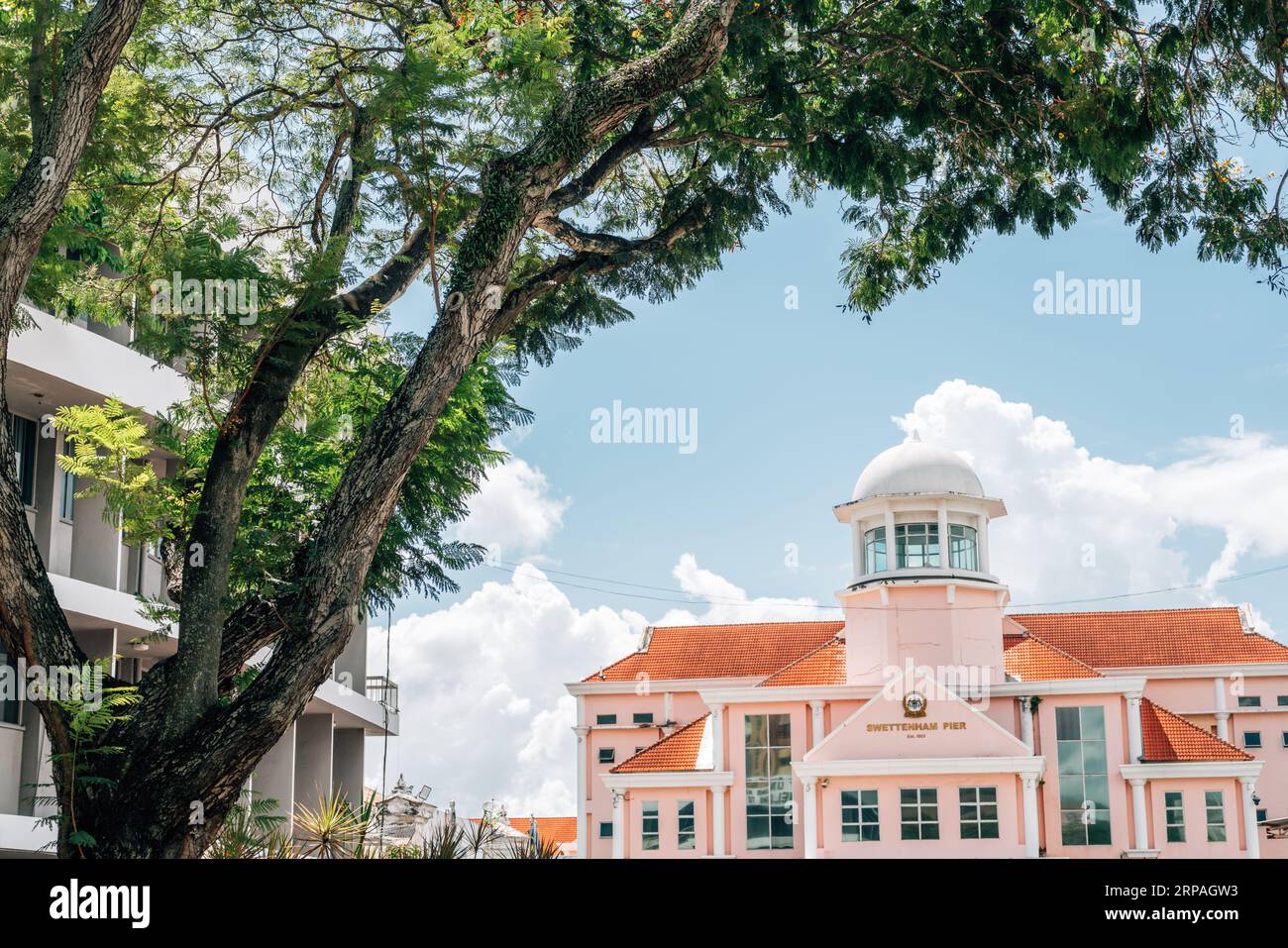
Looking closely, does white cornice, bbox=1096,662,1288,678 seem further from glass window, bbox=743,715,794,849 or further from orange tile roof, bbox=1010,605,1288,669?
glass window, bbox=743,715,794,849

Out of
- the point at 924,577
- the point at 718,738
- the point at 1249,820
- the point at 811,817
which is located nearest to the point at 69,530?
the point at 811,817

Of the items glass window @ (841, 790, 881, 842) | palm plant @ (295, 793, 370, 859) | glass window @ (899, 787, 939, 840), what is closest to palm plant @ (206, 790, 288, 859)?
palm plant @ (295, 793, 370, 859)

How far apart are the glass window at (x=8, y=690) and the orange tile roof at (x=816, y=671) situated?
79.1 ft

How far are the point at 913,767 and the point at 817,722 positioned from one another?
480cm

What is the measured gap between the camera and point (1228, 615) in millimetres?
49312

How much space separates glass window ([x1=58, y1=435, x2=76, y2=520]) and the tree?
18.1 feet

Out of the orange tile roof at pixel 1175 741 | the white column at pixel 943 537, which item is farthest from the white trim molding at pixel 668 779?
the orange tile roof at pixel 1175 741

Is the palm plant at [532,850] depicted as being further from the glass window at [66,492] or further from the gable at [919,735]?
the gable at [919,735]

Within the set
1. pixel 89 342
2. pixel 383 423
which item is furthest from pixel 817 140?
pixel 89 342

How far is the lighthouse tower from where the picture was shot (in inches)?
1646

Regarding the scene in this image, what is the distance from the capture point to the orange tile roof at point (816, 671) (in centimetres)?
4219
